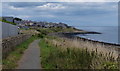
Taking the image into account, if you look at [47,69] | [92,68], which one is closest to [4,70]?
[47,69]

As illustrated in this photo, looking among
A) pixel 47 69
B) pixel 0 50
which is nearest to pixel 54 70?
pixel 47 69

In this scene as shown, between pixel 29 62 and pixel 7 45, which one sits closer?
pixel 29 62

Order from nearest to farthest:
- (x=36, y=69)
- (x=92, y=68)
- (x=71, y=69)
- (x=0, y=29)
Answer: (x=92, y=68) < (x=71, y=69) < (x=36, y=69) < (x=0, y=29)

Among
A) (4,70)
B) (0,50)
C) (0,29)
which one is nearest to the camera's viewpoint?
(4,70)

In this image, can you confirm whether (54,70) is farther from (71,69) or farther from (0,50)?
(0,50)

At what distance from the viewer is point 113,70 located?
10.1 metres

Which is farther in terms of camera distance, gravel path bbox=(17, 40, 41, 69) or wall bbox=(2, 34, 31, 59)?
wall bbox=(2, 34, 31, 59)

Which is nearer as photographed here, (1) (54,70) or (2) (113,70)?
(2) (113,70)

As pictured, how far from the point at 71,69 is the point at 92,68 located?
1145 mm

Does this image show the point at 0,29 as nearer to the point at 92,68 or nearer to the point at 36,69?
the point at 36,69

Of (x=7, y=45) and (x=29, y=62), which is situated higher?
(x=7, y=45)

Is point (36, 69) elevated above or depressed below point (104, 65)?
below

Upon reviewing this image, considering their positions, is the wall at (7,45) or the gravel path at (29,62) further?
the wall at (7,45)

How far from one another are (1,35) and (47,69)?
11450 mm
